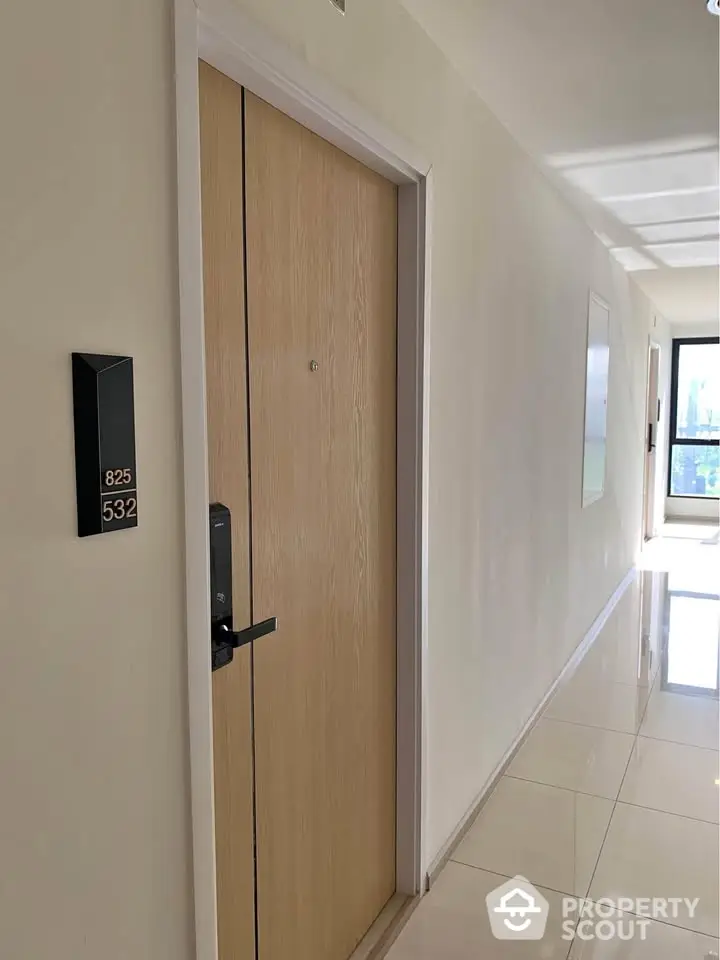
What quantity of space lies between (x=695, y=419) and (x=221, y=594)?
30.5 feet

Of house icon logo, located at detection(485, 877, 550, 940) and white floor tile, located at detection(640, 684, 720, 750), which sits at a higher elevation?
white floor tile, located at detection(640, 684, 720, 750)

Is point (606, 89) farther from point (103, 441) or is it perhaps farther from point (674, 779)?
point (674, 779)

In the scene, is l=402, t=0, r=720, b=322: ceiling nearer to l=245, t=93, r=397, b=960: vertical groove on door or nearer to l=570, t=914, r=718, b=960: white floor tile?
l=245, t=93, r=397, b=960: vertical groove on door

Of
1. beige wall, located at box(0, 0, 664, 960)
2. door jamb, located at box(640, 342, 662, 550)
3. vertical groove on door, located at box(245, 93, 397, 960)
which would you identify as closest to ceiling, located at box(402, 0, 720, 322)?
beige wall, located at box(0, 0, 664, 960)

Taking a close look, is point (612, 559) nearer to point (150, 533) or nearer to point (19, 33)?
point (150, 533)

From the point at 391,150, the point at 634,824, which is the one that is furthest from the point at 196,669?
the point at 634,824

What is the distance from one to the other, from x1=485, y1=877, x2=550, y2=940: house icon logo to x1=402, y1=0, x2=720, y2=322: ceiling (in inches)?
95.0

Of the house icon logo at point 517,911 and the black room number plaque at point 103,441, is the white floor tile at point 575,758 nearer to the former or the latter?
the house icon logo at point 517,911

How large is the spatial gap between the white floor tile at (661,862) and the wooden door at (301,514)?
0.72 metres

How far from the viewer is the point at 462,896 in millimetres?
2229

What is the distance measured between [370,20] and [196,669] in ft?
4.92

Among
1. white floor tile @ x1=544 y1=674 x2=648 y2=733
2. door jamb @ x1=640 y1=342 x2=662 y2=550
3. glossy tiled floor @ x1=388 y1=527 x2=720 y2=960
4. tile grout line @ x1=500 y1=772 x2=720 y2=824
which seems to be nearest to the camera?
glossy tiled floor @ x1=388 y1=527 x2=720 y2=960

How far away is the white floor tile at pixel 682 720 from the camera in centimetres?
325

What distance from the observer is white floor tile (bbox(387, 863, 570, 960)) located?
200cm
